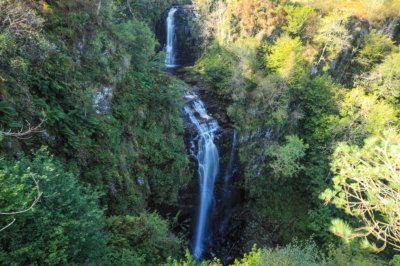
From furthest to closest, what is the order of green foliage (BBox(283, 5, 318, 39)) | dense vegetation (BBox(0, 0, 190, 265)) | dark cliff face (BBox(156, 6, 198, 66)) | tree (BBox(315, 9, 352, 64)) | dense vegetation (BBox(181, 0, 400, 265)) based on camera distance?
dark cliff face (BBox(156, 6, 198, 66)) → green foliage (BBox(283, 5, 318, 39)) → tree (BBox(315, 9, 352, 64)) → dense vegetation (BBox(181, 0, 400, 265)) → dense vegetation (BBox(0, 0, 190, 265))

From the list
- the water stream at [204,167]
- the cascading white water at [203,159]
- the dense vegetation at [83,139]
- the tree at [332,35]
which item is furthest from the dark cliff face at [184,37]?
the tree at [332,35]

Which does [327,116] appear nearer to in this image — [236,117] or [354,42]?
[236,117]

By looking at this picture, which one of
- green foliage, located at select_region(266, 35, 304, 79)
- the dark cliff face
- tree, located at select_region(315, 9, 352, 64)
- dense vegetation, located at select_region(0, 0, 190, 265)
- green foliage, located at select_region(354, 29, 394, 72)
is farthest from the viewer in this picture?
the dark cliff face

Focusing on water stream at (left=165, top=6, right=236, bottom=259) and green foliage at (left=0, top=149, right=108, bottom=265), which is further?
water stream at (left=165, top=6, right=236, bottom=259)

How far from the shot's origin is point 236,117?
16.4 m

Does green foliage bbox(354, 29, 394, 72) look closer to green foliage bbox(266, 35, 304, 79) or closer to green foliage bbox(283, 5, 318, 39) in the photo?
green foliage bbox(283, 5, 318, 39)

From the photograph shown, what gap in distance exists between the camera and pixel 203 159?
14.8 m

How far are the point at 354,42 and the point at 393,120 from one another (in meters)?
10.8

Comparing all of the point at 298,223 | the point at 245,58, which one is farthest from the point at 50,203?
the point at 298,223

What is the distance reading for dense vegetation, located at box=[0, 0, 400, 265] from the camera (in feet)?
15.6

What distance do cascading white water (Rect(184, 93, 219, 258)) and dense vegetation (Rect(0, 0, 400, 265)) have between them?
1679 millimetres

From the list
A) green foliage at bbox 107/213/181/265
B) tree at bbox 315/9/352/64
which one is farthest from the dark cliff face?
green foliage at bbox 107/213/181/265

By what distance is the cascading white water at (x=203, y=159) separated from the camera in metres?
14.7

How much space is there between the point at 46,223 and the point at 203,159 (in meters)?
11.2
